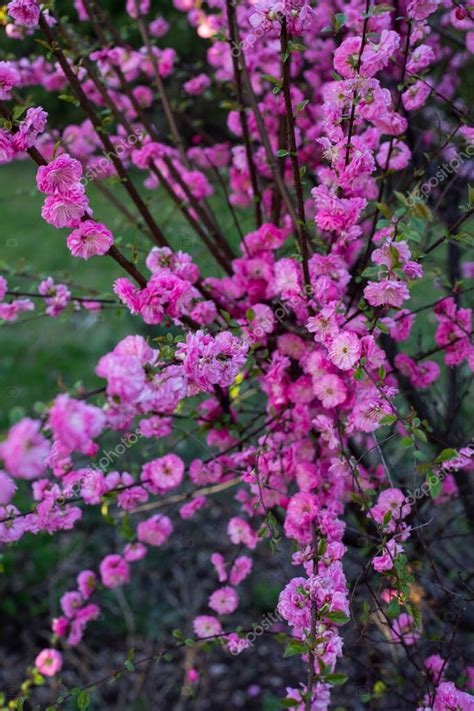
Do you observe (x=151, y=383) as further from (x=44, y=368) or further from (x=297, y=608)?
(x=44, y=368)

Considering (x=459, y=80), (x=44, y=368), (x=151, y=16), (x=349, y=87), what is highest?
(x=349, y=87)

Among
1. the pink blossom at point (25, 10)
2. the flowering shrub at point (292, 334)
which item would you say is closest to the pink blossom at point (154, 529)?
the flowering shrub at point (292, 334)

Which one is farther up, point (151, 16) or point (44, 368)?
point (151, 16)

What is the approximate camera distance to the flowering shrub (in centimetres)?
125

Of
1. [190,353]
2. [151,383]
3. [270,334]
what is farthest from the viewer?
[270,334]

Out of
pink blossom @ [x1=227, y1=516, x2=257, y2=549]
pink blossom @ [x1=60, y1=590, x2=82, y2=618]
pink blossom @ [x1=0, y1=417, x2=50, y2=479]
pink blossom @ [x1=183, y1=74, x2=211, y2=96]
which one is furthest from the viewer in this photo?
pink blossom @ [x1=183, y1=74, x2=211, y2=96]

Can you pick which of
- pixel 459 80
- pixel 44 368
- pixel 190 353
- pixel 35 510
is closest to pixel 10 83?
pixel 190 353

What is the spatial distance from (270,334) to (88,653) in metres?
1.75

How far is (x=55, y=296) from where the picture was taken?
1.88 m

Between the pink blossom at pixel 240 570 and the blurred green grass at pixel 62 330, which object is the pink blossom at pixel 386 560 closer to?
the pink blossom at pixel 240 570

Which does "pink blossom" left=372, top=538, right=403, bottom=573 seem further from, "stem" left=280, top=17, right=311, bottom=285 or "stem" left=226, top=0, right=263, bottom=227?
"stem" left=226, top=0, right=263, bottom=227

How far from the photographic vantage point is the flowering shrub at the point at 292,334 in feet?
4.09

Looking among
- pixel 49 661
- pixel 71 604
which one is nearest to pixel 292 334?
pixel 71 604

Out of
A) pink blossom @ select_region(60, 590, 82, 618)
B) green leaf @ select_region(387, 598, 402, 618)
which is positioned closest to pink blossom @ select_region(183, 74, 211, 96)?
pink blossom @ select_region(60, 590, 82, 618)
